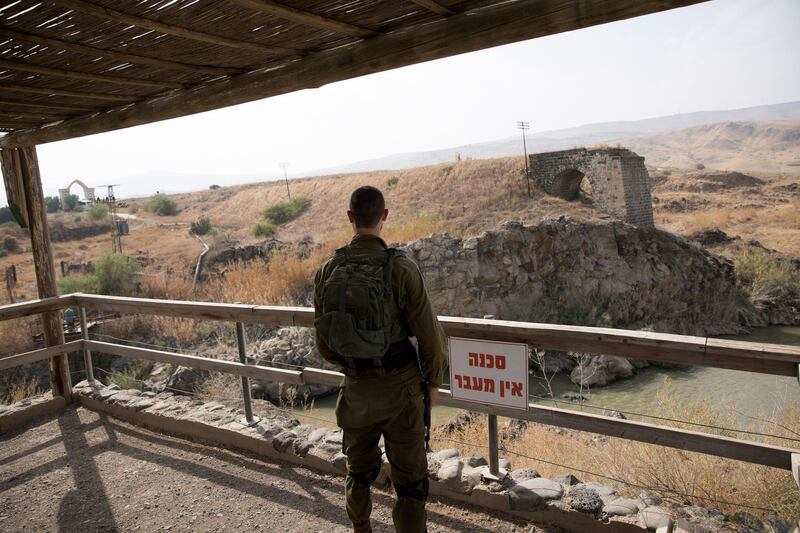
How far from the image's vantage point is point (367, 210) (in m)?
2.72

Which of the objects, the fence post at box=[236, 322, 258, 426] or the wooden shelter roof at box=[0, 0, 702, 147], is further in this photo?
the fence post at box=[236, 322, 258, 426]

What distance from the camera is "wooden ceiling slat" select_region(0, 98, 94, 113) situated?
4.23m

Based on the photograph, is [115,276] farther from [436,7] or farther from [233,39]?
[436,7]

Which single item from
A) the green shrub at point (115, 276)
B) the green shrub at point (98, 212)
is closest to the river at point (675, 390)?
Answer: the green shrub at point (115, 276)

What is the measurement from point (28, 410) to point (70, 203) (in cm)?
5897

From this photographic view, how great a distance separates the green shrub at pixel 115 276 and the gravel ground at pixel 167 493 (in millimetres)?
16546

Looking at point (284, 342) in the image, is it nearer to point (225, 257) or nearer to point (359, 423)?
point (225, 257)

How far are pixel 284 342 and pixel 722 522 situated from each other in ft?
41.3

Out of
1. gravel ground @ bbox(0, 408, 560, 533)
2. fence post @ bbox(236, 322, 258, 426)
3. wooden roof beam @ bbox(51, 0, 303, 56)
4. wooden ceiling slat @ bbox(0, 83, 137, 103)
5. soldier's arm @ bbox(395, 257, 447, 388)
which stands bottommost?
gravel ground @ bbox(0, 408, 560, 533)

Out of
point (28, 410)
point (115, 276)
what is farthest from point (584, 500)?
point (115, 276)

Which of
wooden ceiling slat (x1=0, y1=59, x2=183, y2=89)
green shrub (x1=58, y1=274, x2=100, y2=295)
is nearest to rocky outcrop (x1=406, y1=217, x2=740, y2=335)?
green shrub (x1=58, y1=274, x2=100, y2=295)

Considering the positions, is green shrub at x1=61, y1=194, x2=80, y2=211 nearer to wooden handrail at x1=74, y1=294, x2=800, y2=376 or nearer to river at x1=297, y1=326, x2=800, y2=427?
river at x1=297, y1=326, x2=800, y2=427

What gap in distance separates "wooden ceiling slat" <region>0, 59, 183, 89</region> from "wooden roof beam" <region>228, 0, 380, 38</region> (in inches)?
62.3

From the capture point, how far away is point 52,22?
9.44 feet
